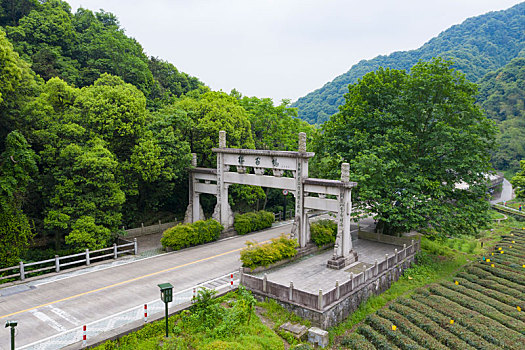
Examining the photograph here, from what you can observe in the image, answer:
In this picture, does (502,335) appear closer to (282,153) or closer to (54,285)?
(282,153)

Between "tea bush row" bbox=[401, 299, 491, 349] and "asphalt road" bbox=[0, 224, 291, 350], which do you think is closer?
"asphalt road" bbox=[0, 224, 291, 350]

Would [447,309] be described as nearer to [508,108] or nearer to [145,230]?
[145,230]

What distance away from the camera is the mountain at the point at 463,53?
88562 millimetres

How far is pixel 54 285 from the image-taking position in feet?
51.2

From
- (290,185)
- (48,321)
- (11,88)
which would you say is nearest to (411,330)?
(290,185)

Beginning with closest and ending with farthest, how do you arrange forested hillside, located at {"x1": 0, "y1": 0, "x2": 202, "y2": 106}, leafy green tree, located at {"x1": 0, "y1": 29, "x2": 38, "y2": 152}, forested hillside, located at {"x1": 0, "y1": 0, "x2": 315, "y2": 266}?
leafy green tree, located at {"x1": 0, "y1": 29, "x2": 38, "y2": 152} → forested hillside, located at {"x1": 0, "y1": 0, "x2": 315, "y2": 266} → forested hillside, located at {"x1": 0, "y1": 0, "x2": 202, "y2": 106}

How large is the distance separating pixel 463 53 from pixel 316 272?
96.1m

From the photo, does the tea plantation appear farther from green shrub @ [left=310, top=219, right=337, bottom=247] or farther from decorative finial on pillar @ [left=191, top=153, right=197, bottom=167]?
decorative finial on pillar @ [left=191, top=153, right=197, bottom=167]

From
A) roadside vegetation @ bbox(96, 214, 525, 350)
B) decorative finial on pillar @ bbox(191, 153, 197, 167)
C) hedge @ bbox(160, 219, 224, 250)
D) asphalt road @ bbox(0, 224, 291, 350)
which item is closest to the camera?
roadside vegetation @ bbox(96, 214, 525, 350)

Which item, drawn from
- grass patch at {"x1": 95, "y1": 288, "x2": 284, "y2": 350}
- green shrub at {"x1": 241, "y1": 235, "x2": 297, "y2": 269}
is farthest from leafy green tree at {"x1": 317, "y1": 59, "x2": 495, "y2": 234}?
grass patch at {"x1": 95, "y1": 288, "x2": 284, "y2": 350}

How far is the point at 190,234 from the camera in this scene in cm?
2150

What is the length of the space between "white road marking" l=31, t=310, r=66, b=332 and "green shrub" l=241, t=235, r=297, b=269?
775cm

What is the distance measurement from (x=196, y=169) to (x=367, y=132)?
38.2ft

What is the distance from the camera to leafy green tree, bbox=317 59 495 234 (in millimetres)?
20344
